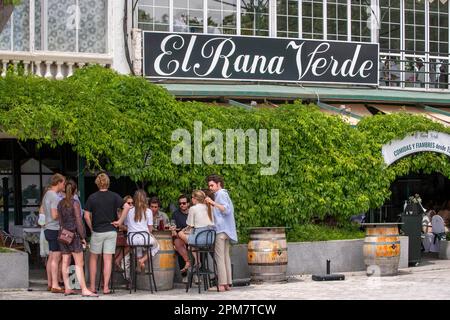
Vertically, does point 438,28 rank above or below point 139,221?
above

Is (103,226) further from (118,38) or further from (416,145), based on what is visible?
(416,145)

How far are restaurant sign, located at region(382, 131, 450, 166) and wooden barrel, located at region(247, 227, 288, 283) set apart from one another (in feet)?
13.5

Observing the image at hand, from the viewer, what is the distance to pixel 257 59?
21922 mm

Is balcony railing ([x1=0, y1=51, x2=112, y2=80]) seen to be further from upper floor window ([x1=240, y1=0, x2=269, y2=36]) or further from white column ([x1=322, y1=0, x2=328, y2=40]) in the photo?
white column ([x1=322, y1=0, x2=328, y2=40])

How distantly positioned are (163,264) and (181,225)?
3.37 ft

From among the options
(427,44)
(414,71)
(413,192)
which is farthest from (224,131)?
(413,192)

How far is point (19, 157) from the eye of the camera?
70.2 feet

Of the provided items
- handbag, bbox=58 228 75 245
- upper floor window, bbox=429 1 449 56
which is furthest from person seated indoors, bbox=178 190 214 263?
upper floor window, bbox=429 1 449 56

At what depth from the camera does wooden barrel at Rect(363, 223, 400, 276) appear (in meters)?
18.1

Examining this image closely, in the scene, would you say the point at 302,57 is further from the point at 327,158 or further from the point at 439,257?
the point at 439,257

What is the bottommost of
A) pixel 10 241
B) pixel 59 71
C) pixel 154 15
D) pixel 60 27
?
pixel 10 241

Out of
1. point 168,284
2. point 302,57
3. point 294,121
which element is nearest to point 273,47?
point 302,57

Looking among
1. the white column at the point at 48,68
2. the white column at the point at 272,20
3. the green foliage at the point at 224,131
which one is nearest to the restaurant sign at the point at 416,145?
the green foliage at the point at 224,131

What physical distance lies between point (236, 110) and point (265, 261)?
3.46 m
